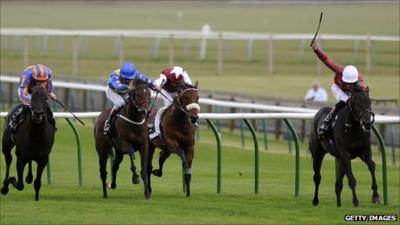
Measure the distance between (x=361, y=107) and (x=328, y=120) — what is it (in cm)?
74

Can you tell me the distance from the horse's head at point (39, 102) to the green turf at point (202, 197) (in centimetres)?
99

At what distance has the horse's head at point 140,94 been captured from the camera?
14.4 metres

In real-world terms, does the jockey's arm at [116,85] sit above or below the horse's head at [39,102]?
above

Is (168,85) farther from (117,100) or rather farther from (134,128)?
(134,128)

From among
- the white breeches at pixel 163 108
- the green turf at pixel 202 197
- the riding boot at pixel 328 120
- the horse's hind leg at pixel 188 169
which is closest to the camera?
the green turf at pixel 202 197

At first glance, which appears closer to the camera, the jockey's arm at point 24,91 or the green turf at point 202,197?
the green turf at point 202,197

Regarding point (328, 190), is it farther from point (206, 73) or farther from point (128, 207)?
point (206, 73)

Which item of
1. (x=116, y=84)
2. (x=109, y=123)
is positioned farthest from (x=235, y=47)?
(x=109, y=123)

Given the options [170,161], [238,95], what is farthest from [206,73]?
[170,161]

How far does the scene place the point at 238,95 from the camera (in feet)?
87.5

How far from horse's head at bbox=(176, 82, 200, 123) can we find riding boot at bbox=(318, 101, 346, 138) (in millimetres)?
1460

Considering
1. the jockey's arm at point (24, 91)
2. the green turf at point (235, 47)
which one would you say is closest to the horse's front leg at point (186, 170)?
the jockey's arm at point (24, 91)

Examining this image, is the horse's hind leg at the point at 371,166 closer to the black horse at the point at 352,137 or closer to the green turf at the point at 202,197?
the black horse at the point at 352,137

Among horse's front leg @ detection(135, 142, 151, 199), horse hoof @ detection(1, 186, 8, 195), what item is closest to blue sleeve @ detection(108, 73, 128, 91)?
horse's front leg @ detection(135, 142, 151, 199)
